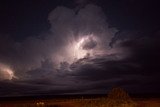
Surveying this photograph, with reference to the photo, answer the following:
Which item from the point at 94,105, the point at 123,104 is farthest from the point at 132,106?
the point at 94,105

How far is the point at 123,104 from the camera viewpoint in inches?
1702

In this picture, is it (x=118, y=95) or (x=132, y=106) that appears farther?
(x=118, y=95)

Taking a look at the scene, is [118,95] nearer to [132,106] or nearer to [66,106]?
[132,106]

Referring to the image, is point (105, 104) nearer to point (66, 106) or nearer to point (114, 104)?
point (114, 104)

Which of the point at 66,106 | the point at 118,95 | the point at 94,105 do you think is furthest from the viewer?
the point at 66,106

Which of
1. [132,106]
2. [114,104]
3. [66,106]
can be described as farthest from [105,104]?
[66,106]

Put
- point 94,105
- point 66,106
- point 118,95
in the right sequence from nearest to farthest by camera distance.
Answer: point 94,105
point 118,95
point 66,106

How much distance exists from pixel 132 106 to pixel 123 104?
185cm

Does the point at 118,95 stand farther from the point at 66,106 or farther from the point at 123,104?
the point at 66,106

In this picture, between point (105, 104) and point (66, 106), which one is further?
point (66, 106)

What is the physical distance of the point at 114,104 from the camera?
42.6m

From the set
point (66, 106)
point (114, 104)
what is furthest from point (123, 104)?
point (66, 106)

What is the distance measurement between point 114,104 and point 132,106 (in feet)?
10.3

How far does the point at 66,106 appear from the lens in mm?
67750
